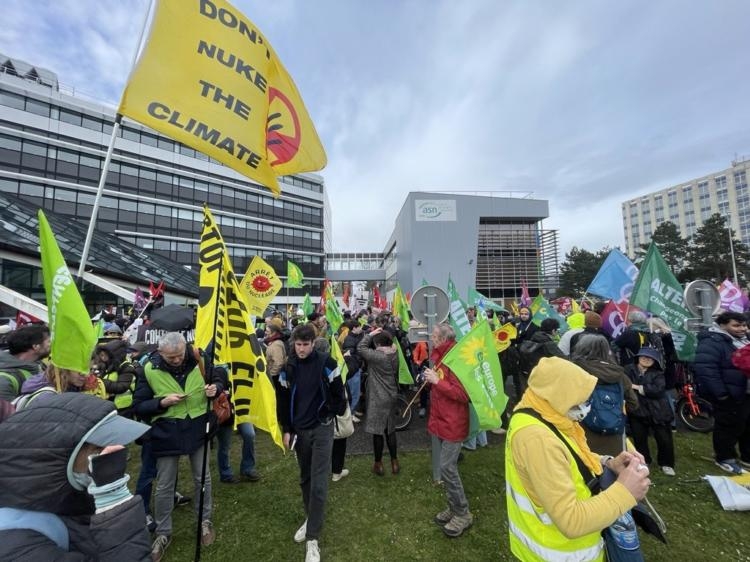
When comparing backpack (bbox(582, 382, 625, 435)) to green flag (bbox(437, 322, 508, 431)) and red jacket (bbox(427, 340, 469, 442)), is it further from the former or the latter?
red jacket (bbox(427, 340, 469, 442))

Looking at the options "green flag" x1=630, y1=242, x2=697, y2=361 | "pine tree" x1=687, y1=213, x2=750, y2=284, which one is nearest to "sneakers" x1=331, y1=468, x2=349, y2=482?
"green flag" x1=630, y1=242, x2=697, y2=361

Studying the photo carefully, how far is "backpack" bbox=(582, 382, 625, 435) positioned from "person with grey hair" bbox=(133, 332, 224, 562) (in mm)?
3671

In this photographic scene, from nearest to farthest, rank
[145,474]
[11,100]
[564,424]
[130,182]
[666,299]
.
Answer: [564,424] → [145,474] → [666,299] → [11,100] → [130,182]

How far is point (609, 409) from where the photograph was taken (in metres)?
3.30

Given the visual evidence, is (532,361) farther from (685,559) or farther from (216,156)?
(216,156)

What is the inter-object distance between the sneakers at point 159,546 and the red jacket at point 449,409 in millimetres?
2897

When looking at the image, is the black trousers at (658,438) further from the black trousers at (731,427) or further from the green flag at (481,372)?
the green flag at (481,372)

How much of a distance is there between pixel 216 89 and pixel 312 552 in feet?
15.7

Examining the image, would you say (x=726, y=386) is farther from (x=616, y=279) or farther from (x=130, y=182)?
(x=130, y=182)

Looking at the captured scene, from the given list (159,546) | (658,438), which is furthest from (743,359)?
(159,546)

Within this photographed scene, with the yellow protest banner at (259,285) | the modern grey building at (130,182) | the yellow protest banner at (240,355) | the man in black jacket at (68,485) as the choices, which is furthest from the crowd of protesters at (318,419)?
the modern grey building at (130,182)

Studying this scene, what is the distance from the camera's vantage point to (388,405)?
482 centimetres

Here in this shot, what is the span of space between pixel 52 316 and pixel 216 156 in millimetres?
2033

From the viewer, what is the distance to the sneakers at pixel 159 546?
328 cm
